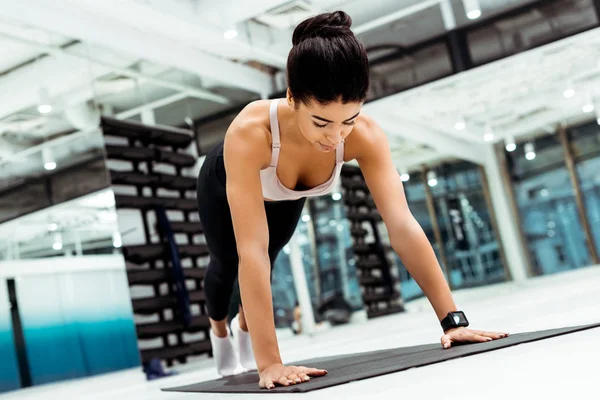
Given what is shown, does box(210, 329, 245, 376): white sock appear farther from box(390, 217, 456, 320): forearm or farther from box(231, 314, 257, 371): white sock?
box(390, 217, 456, 320): forearm

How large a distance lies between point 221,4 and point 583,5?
12.4ft

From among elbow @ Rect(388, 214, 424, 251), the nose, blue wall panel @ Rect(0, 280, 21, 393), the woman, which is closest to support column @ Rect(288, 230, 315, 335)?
blue wall panel @ Rect(0, 280, 21, 393)

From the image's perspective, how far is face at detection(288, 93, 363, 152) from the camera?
155cm

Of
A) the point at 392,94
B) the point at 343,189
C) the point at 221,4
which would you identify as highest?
the point at 221,4

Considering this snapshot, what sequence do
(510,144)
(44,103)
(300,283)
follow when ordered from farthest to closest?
(510,144), (300,283), (44,103)

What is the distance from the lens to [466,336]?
67.6 inches

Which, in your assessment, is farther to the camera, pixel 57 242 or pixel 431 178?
pixel 431 178

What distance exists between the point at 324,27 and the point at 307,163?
460 millimetres

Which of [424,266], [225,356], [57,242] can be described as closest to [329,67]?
[424,266]

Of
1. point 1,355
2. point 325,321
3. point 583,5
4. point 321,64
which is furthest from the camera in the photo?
point 325,321

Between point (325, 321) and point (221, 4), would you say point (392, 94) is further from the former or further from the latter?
point (325, 321)

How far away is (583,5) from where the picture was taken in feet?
21.2

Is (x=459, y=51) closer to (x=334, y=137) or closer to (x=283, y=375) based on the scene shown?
(x=334, y=137)

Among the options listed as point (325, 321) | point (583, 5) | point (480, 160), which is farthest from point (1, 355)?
point (480, 160)
